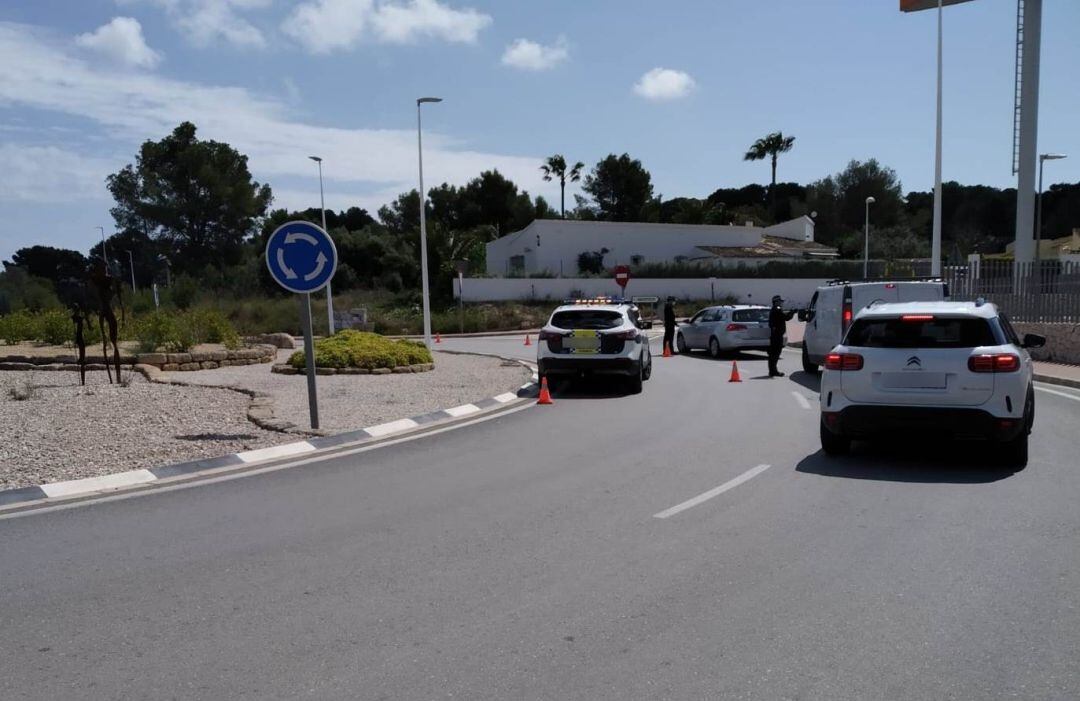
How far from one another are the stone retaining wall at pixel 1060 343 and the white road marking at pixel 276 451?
17.1 meters

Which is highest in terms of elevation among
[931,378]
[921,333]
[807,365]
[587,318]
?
[921,333]

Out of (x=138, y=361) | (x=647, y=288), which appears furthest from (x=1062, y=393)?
(x=647, y=288)

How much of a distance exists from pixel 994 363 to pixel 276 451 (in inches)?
296

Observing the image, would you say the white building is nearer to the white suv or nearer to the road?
the white suv

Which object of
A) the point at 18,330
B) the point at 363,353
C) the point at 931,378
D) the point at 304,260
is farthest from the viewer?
the point at 18,330

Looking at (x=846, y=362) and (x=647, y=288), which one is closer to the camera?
(x=846, y=362)

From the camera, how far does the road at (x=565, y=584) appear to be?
3830 millimetres

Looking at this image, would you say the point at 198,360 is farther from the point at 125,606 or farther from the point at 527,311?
the point at 527,311

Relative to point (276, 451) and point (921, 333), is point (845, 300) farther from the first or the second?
point (276, 451)

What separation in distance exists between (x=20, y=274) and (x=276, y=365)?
42366 millimetres

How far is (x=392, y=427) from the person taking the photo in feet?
36.6

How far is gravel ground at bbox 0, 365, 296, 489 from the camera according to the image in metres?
8.48

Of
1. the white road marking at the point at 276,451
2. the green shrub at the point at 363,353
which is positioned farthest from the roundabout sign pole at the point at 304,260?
the green shrub at the point at 363,353

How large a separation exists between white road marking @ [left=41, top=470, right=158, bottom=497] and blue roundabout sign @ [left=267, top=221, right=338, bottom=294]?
2865 millimetres
